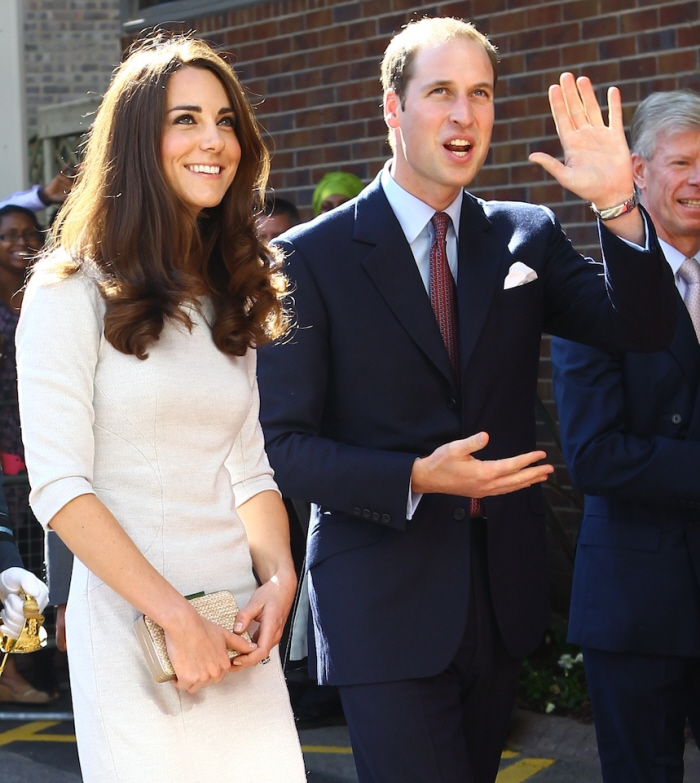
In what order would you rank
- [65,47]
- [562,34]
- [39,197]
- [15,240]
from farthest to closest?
[65,47] < [39,197] < [15,240] < [562,34]

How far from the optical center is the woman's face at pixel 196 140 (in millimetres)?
2676

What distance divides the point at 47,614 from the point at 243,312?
13.6 feet

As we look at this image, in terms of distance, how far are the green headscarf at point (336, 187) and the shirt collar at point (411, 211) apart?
3.52 m

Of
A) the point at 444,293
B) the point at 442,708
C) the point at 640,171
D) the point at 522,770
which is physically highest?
the point at 640,171

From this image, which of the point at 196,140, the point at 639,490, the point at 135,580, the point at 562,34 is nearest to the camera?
the point at 135,580

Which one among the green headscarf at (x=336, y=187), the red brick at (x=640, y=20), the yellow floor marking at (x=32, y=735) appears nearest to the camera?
the yellow floor marking at (x=32, y=735)

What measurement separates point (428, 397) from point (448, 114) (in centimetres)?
67

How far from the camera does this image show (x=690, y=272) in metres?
3.70

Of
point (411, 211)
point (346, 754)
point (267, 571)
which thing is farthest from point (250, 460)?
point (346, 754)

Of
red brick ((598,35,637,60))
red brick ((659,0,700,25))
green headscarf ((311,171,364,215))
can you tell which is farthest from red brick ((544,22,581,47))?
green headscarf ((311,171,364,215))

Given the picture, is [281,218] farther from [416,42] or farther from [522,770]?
[416,42]

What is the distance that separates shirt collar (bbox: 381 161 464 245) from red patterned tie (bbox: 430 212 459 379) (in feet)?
0.07

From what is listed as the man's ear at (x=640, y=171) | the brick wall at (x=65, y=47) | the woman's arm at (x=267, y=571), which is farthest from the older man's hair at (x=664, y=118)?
the brick wall at (x=65, y=47)

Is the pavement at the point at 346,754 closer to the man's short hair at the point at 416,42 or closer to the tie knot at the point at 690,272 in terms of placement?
the tie knot at the point at 690,272
